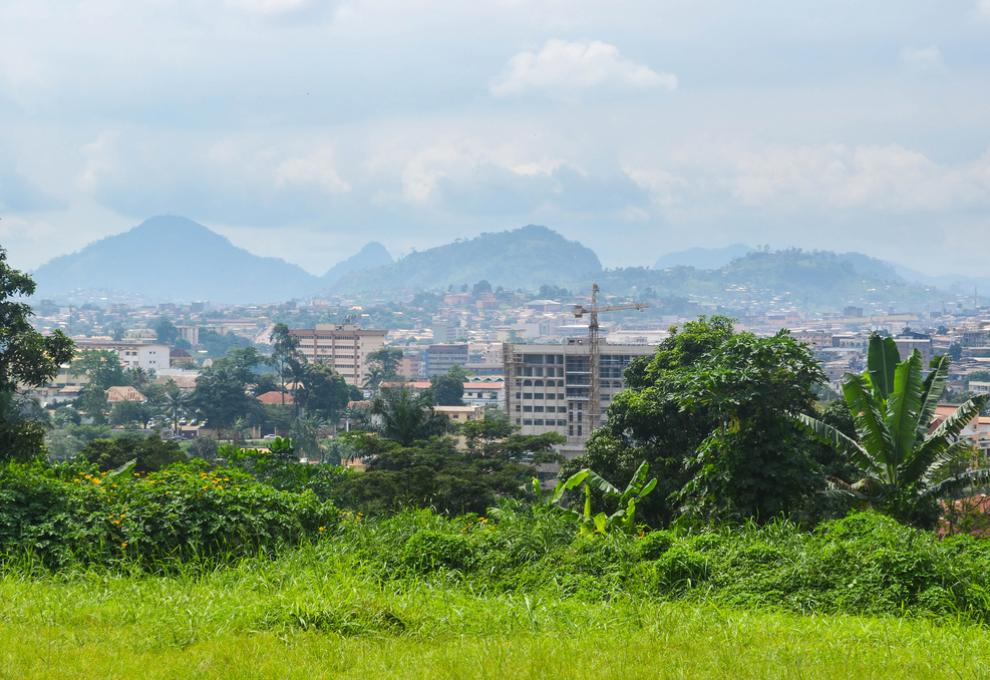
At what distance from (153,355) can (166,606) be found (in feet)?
440

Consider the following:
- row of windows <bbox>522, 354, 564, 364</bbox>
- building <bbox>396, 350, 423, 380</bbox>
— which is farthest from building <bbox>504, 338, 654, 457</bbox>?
building <bbox>396, 350, 423, 380</bbox>

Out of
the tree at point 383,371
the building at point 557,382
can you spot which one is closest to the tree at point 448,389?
the building at point 557,382

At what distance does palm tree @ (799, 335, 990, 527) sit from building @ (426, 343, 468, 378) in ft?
532

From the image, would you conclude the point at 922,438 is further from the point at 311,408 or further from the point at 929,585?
the point at 311,408

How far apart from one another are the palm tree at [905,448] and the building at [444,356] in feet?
532

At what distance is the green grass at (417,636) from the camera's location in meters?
4.25

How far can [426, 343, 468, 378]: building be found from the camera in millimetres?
173000

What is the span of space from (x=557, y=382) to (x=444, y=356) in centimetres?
9790

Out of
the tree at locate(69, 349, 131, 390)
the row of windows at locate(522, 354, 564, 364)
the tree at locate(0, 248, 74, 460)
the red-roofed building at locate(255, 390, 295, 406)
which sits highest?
the tree at locate(0, 248, 74, 460)

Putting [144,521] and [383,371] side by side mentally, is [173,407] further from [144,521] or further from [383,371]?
[144,521]

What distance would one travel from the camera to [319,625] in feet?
15.6

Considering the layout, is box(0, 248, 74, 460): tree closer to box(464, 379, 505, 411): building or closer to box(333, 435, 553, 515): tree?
box(333, 435, 553, 515): tree

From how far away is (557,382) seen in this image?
77625 millimetres

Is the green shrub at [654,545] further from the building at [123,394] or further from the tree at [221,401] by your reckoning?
the building at [123,394]
